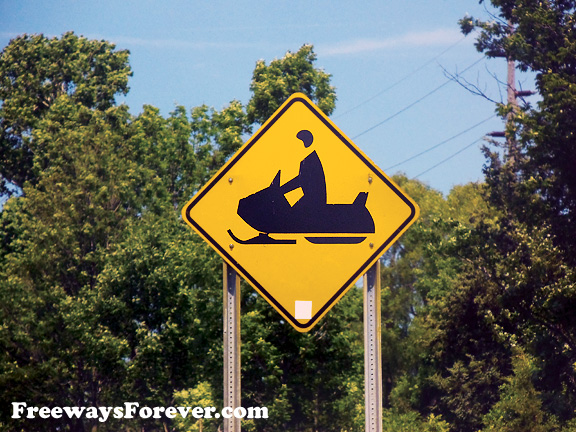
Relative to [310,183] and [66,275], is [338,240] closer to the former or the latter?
[310,183]

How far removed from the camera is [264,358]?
3666 cm

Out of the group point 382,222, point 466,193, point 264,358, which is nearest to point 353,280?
point 382,222

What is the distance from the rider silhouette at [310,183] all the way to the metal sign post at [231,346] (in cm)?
58

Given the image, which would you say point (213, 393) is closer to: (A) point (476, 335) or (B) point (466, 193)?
(A) point (476, 335)

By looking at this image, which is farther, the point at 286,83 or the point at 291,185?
the point at 286,83

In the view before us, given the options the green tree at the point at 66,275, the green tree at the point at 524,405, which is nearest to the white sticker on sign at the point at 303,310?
the green tree at the point at 524,405

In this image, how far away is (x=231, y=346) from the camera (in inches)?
184

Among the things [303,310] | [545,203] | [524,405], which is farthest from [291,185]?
[524,405]

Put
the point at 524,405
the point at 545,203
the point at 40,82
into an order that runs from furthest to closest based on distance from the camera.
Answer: the point at 40,82
the point at 524,405
the point at 545,203

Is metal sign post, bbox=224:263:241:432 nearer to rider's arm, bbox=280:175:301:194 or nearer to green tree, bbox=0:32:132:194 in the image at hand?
rider's arm, bbox=280:175:301:194

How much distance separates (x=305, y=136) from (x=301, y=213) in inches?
18.5

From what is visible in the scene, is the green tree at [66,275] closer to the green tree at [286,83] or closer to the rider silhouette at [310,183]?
the green tree at [286,83]

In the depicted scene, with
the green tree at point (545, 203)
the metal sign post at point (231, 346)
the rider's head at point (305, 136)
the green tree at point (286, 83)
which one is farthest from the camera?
the green tree at point (286, 83)

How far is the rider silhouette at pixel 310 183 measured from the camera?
4688mm
